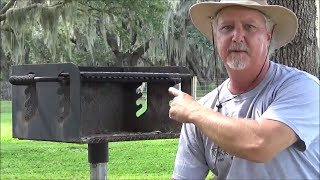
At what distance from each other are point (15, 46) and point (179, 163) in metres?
18.0

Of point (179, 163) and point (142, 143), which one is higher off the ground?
point (179, 163)

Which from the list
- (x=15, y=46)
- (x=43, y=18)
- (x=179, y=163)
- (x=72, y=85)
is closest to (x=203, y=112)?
(x=179, y=163)

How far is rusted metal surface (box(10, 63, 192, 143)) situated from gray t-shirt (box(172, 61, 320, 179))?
47.1 inches

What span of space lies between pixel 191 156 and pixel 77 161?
27.9 ft

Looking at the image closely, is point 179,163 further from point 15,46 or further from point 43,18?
point 15,46

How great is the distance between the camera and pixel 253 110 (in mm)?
2293

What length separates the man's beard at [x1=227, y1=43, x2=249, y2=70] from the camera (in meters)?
2.26

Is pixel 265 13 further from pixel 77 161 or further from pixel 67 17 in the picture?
pixel 67 17

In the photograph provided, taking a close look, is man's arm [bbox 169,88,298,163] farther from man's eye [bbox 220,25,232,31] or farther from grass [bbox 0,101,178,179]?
grass [bbox 0,101,178,179]

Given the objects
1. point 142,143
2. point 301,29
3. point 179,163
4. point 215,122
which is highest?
point 301,29

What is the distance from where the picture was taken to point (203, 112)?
2207 millimetres

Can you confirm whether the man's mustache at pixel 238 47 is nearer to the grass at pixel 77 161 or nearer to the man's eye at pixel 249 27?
the man's eye at pixel 249 27

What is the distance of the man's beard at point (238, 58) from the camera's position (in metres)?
2.26

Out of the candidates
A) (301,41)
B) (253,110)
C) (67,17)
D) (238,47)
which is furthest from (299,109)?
(67,17)
